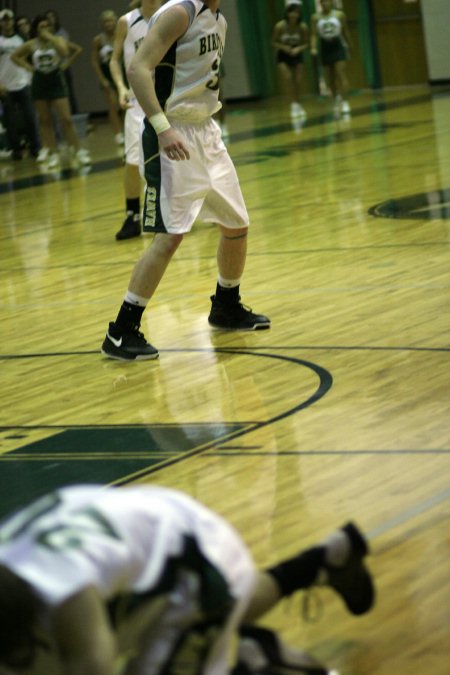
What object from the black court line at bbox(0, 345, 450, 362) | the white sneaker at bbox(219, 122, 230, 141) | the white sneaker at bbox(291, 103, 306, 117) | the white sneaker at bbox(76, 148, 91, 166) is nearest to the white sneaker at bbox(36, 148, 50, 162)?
the white sneaker at bbox(76, 148, 91, 166)

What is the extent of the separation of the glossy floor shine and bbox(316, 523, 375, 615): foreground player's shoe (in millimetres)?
106

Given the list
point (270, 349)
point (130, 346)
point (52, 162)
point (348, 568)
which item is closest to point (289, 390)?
point (270, 349)

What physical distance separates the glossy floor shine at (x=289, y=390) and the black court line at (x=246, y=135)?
4.29 metres

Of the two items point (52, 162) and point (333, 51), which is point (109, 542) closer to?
point (52, 162)

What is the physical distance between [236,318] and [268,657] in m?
3.64

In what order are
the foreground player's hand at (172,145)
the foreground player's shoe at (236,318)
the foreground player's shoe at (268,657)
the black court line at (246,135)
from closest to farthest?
the foreground player's shoe at (268,657) → the foreground player's hand at (172,145) → the foreground player's shoe at (236,318) → the black court line at (246,135)

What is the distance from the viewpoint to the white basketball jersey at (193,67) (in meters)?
5.51

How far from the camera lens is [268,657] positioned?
2535 millimetres

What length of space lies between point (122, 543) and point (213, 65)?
3.79 meters

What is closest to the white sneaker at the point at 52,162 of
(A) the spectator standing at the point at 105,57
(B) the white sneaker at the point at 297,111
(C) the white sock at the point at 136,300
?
(A) the spectator standing at the point at 105,57

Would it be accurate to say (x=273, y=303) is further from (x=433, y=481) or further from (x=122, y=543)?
(x=122, y=543)

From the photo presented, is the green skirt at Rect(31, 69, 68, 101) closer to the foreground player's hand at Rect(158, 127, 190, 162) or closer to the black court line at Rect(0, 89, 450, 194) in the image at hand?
the black court line at Rect(0, 89, 450, 194)

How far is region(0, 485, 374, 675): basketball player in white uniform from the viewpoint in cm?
202

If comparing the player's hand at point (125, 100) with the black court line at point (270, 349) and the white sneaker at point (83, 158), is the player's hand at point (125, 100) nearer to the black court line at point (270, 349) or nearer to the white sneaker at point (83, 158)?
the black court line at point (270, 349)
